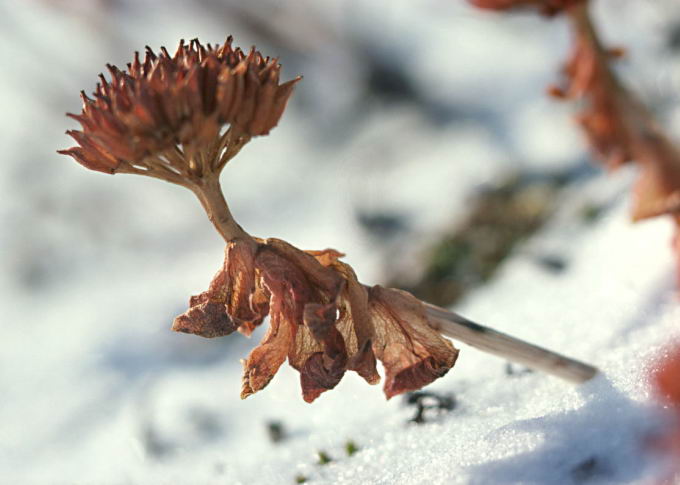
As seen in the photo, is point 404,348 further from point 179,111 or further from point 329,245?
point 329,245

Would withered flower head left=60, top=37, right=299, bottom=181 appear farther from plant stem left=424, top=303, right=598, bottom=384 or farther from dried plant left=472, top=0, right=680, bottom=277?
dried plant left=472, top=0, right=680, bottom=277

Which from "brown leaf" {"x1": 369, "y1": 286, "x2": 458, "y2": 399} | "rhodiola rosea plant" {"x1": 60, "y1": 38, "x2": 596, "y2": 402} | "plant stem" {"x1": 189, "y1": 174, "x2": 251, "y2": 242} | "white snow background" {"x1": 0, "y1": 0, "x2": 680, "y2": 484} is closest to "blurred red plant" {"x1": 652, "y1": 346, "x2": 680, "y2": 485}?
"white snow background" {"x1": 0, "y1": 0, "x2": 680, "y2": 484}

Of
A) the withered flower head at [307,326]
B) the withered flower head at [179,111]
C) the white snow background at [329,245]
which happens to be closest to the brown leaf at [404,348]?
the withered flower head at [307,326]

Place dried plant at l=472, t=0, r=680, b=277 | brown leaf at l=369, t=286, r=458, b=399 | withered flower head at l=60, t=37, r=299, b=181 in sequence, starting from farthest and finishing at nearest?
dried plant at l=472, t=0, r=680, b=277
brown leaf at l=369, t=286, r=458, b=399
withered flower head at l=60, t=37, r=299, b=181

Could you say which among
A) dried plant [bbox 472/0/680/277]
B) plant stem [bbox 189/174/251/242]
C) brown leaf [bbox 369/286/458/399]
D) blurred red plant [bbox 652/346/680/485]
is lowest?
blurred red plant [bbox 652/346/680/485]

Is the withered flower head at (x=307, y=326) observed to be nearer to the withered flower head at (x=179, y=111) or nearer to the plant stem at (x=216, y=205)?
the plant stem at (x=216, y=205)

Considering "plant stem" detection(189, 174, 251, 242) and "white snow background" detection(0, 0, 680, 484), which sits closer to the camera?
"plant stem" detection(189, 174, 251, 242)

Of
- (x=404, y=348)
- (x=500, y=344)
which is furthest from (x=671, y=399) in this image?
(x=404, y=348)
